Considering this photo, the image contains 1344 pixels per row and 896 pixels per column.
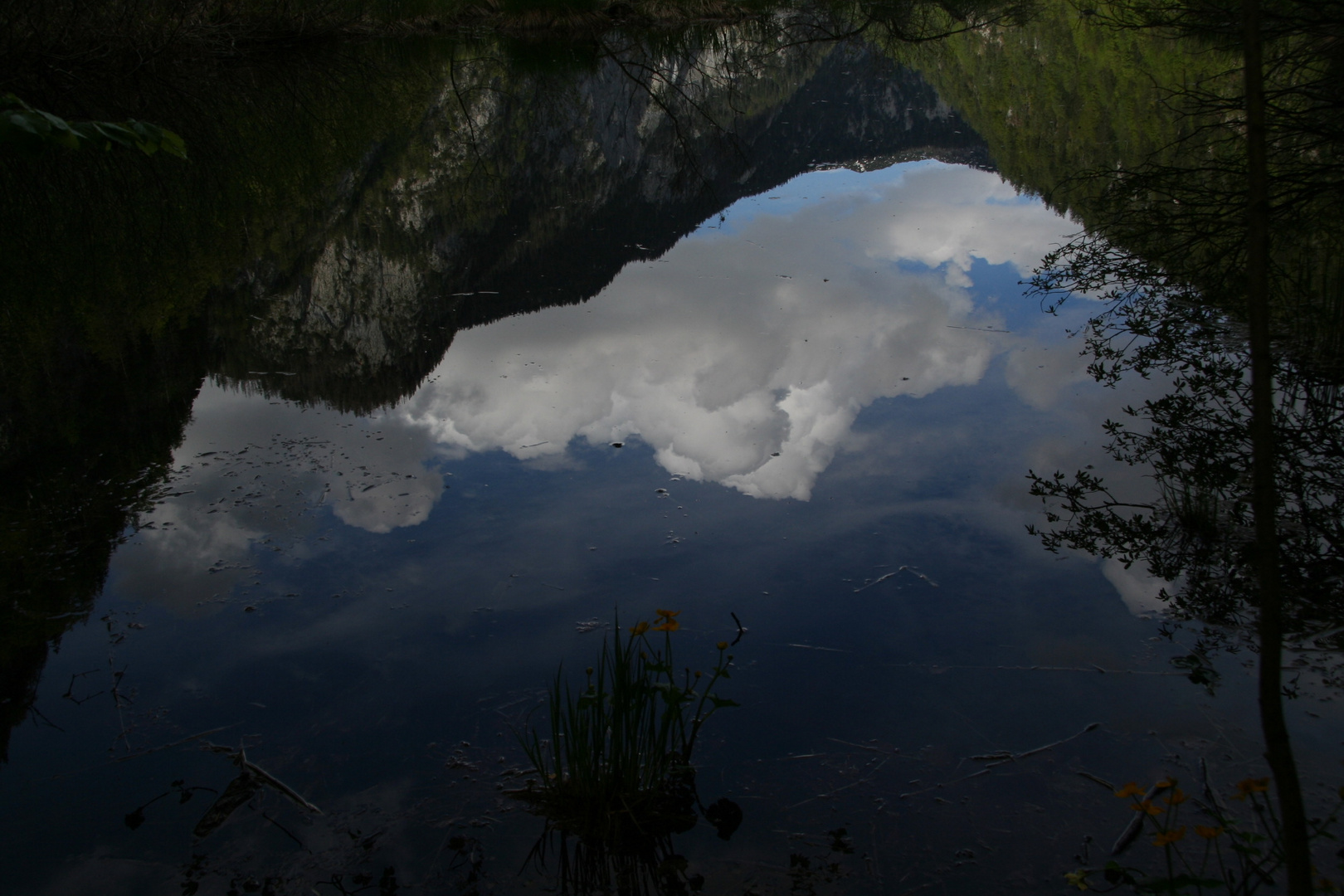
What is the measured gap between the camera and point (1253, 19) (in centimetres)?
162

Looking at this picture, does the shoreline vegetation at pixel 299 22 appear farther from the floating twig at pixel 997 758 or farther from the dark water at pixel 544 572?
the floating twig at pixel 997 758

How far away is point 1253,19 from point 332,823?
293 cm

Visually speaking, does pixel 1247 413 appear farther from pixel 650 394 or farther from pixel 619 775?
pixel 619 775

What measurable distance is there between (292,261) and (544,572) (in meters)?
6.16

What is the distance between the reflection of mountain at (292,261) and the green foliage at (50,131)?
2.16 meters

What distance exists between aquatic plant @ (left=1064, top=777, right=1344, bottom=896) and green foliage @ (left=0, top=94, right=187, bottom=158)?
265 cm

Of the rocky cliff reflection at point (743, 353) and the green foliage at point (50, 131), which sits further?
the rocky cliff reflection at point (743, 353)

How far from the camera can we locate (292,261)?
880 centimetres

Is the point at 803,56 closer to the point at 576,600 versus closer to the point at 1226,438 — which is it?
the point at 1226,438

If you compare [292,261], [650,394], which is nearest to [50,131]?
[650,394]

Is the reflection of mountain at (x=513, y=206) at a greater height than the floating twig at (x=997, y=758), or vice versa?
the reflection of mountain at (x=513, y=206)

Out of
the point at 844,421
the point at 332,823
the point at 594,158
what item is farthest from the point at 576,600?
the point at 594,158

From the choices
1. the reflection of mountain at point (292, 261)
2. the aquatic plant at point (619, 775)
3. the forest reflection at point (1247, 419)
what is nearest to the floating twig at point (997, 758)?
the forest reflection at point (1247, 419)

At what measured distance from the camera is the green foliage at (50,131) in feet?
5.77
